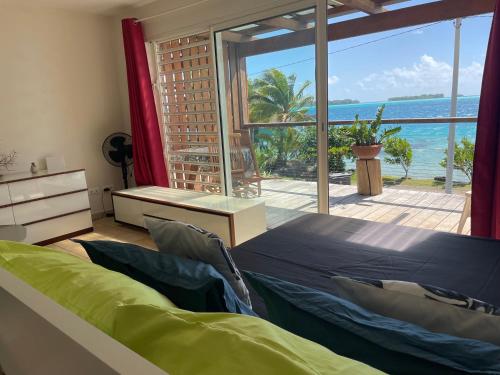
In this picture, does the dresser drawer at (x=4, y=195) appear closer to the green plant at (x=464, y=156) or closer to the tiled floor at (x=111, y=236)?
the tiled floor at (x=111, y=236)

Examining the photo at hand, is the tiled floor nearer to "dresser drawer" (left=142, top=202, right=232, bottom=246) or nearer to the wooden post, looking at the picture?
"dresser drawer" (left=142, top=202, right=232, bottom=246)

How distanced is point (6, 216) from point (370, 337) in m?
3.72

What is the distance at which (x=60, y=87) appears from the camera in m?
4.12

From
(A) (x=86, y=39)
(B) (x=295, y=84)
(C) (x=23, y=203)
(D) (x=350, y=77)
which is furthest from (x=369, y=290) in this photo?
(D) (x=350, y=77)

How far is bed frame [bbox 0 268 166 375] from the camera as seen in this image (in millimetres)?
572

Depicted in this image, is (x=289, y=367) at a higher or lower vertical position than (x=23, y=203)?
higher

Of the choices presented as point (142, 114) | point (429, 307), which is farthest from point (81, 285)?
Answer: point (142, 114)

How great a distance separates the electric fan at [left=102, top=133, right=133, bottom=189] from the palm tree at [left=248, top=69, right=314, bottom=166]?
1.78 m

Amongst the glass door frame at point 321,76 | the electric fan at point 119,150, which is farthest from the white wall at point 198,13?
the electric fan at point 119,150

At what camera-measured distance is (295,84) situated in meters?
3.26

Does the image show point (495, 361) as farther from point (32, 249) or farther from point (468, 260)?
point (32, 249)

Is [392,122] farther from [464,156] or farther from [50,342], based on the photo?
[50,342]

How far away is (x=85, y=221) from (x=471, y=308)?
4.03 meters

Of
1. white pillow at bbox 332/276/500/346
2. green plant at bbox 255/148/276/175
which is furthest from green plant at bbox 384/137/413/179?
white pillow at bbox 332/276/500/346
